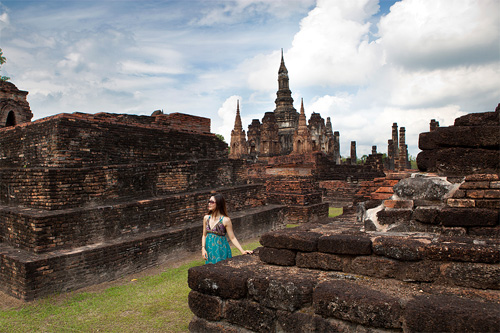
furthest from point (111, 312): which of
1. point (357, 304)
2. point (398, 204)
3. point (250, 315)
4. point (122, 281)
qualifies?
point (398, 204)

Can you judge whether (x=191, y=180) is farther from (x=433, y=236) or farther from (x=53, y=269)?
(x=433, y=236)

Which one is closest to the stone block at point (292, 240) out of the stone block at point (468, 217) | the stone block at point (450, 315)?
the stone block at point (450, 315)

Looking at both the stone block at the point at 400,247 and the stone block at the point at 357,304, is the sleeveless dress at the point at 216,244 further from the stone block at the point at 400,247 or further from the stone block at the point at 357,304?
the stone block at the point at 400,247

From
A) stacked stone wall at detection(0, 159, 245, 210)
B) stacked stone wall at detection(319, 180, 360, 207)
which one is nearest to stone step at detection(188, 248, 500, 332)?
stacked stone wall at detection(0, 159, 245, 210)

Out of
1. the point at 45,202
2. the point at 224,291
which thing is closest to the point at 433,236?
the point at 224,291

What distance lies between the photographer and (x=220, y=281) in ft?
10.8

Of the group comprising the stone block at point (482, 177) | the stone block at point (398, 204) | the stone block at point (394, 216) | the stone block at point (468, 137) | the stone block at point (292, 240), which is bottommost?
the stone block at point (292, 240)

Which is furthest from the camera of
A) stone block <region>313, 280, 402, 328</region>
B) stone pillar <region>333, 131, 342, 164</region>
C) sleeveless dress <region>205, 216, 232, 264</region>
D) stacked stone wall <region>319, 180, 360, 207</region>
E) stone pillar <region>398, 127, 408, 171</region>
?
stone pillar <region>333, 131, 342, 164</region>

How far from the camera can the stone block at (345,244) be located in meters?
3.02

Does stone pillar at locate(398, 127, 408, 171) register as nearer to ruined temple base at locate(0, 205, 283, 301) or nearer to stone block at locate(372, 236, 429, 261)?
ruined temple base at locate(0, 205, 283, 301)

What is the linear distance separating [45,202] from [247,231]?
493 cm

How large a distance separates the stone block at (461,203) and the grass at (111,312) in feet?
10.2

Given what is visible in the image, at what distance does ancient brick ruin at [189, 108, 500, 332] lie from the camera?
2.48m

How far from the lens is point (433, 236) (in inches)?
129
